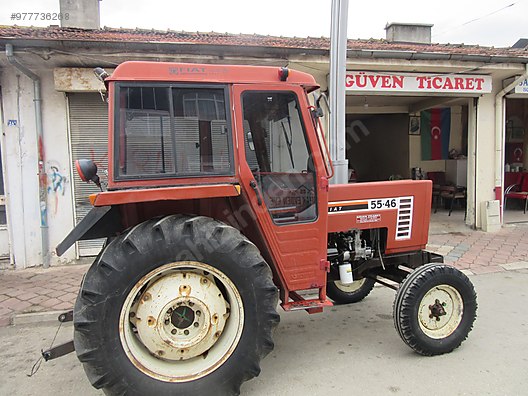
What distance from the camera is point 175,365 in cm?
270

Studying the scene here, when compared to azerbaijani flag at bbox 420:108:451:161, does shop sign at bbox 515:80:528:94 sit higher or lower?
higher

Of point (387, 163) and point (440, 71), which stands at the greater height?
point (440, 71)

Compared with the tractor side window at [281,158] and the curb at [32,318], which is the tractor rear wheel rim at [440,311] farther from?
the curb at [32,318]

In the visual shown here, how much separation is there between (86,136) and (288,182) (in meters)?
4.84

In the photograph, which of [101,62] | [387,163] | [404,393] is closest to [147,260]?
[404,393]

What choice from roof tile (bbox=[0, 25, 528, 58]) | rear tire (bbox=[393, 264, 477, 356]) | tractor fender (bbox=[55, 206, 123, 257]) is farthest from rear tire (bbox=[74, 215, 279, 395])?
roof tile (bbox=[0, 25, 528, 58])

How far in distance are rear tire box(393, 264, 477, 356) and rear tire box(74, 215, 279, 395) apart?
1238mm

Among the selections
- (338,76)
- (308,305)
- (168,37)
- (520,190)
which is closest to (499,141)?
(520,190)

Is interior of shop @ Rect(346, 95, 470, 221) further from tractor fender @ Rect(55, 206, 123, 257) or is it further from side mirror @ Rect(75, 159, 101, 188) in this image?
side mirror @ Rect(75, 159, 101, 188)

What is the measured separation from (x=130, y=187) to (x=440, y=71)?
709 cm

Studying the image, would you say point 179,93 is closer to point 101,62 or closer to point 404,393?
point 404,393

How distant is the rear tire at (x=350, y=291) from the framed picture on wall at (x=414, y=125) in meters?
8.75

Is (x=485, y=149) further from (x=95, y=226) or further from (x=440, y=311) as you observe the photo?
(x=95, y=226)

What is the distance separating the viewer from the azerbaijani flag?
39.4 feet
